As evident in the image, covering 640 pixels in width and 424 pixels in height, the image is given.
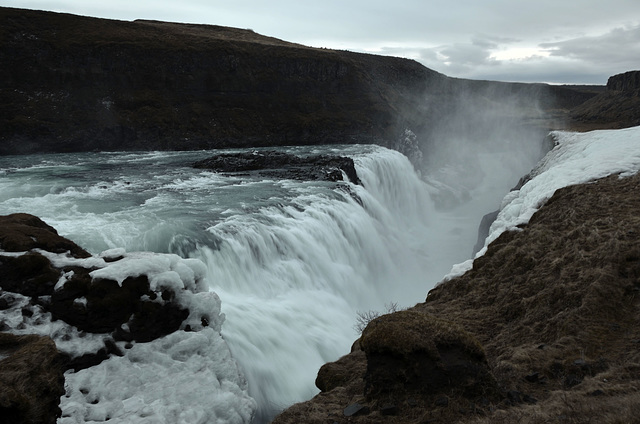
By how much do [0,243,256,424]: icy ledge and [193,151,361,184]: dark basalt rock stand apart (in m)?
21.4

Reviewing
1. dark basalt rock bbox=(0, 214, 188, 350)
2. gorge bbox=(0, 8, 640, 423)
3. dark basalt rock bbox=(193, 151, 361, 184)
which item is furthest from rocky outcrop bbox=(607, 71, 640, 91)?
dark basalt rock bbox=(0, 214, 188, 350)

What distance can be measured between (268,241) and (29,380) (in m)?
12.4

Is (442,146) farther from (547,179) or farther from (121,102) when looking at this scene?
(547,179)

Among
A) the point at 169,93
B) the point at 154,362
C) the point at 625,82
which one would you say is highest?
the point at 625,82

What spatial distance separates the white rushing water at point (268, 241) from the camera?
1303 centimetres

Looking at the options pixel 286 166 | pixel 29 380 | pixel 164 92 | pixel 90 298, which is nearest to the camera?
pixel 29 380

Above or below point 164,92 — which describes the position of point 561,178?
above

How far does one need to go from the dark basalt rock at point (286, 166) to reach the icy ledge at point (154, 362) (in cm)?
2135

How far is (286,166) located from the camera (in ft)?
120

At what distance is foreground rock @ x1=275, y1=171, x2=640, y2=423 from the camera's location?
666 centimetres

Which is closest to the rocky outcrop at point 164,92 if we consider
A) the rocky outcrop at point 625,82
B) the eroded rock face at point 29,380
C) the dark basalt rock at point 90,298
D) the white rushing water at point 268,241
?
the white rushing water at point 268,241

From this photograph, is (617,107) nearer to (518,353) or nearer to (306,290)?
(306,290)

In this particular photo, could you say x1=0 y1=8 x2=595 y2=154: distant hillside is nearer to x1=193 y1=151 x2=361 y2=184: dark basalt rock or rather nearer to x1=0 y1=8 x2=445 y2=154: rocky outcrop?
x1=0 y1=8 x2=445 y2=154: rocky outcrop

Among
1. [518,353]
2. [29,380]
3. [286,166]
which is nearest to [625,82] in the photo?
[286,166]
